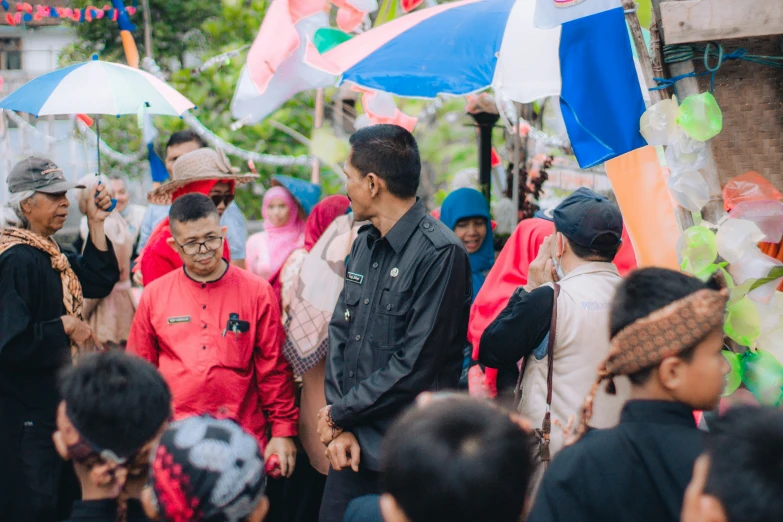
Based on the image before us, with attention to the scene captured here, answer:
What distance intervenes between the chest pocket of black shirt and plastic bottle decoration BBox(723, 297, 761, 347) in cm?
104

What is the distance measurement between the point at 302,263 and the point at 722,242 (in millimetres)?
2124

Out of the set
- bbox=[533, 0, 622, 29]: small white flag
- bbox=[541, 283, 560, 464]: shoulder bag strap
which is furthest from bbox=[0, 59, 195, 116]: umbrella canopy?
bbox=[541, 283, 560, 464]: shoulder bag strap

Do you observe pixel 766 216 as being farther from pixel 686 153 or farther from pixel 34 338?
pixel 34 338

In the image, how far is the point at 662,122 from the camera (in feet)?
8.38

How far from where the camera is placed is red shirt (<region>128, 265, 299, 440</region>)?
331cm

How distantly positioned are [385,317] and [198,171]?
1.92 metres

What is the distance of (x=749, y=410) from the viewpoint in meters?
1.38

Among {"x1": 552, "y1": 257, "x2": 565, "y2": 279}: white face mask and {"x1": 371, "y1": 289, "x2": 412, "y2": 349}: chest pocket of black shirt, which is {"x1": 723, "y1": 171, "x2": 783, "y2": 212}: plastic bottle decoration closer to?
{"x1": 552, "y1": 257, "x2": 565, "y2": 279}: white face mask

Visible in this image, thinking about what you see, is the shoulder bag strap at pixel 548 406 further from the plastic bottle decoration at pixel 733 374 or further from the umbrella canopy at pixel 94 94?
the umbrella canopy at pixel 94 94

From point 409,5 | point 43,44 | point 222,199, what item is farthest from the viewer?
point 43,44

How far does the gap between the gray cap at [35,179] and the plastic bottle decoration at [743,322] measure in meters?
2.75

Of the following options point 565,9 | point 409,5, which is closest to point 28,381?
point 565,9

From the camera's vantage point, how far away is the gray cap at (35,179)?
11.5ft

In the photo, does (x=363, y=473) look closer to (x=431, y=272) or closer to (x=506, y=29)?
(x=431, y=272)
